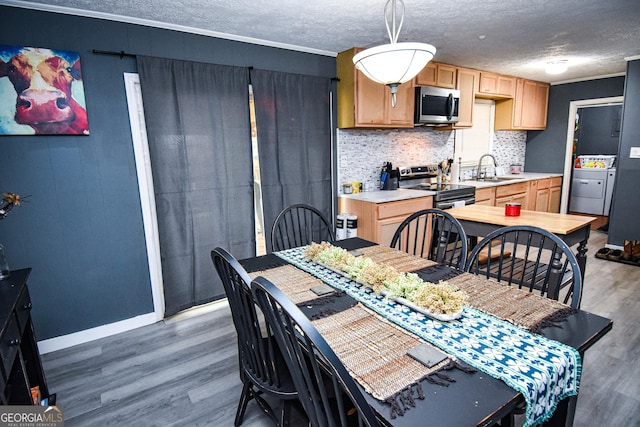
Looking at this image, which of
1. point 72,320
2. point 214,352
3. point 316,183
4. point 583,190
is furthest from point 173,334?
point 583,190

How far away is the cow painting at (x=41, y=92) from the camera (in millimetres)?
2125

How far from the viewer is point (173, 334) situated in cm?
264

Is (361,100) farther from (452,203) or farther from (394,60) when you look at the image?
(394,60)

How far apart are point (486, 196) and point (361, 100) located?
7.29ft

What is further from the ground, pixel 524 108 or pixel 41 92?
pixel 524 108

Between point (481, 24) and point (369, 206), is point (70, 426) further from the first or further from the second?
point (481, 24)

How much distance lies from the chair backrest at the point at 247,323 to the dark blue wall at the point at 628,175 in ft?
16.4

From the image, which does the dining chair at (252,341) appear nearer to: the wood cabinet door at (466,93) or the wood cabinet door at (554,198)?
the wood cabinet door at (466,93)

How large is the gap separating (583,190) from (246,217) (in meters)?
6.05

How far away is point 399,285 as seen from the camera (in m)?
1.40

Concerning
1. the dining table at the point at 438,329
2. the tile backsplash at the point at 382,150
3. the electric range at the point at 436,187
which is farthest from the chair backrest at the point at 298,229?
the electric range at the point at 436,187

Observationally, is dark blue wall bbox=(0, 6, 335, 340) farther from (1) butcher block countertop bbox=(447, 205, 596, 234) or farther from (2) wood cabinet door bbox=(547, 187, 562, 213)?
(2) wood cabinet door bbox=(547, 187, 562, 213)

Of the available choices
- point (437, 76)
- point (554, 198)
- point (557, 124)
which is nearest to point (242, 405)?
point (437, 76)

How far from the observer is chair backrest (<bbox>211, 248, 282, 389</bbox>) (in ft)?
4.19
